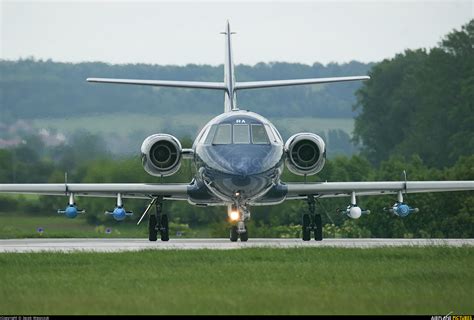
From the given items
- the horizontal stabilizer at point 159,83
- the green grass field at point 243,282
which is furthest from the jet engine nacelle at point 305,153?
the green grass field at point 243,282

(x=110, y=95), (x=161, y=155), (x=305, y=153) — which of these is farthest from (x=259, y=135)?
(x=110, y=95)

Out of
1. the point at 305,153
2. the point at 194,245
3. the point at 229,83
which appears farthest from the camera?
the point at 229,83

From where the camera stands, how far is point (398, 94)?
6203cm

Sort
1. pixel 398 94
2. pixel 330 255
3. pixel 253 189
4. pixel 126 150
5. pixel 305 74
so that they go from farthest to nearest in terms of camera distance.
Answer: pixel 398 94, pixel 305 74, pixel 126 150, pixel 253 189, pixel 330 255

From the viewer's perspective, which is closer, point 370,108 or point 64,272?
point 64,272

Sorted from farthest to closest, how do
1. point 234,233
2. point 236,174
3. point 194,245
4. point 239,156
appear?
point 234,233 → point 194,245 → point 239,156 → point 236,174

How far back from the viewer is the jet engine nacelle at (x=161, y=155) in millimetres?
29344

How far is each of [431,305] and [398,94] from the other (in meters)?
48.2

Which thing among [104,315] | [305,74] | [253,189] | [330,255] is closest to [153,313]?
[104,315]

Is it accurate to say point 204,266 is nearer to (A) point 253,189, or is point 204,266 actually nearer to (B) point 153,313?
(B) point 153,313

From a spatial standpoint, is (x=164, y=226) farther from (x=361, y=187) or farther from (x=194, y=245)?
(x=361, y=187)

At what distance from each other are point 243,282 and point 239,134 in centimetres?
1043

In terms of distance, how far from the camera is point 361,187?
29.8 meters

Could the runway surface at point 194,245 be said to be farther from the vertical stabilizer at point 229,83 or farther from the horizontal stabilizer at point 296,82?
the vertical stabilizer at point 229,83
